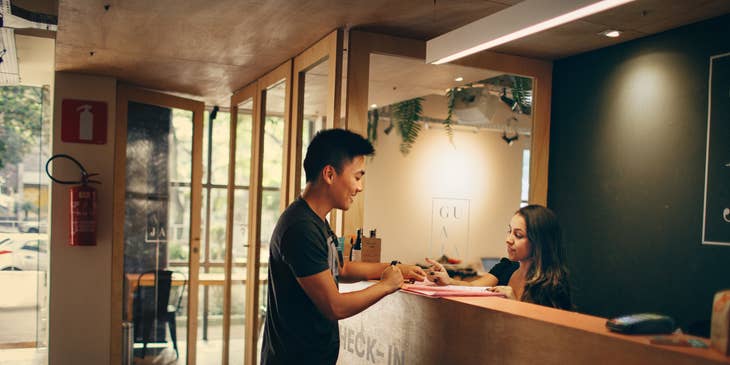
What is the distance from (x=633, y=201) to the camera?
145 inches

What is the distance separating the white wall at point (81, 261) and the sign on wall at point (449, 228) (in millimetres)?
2944

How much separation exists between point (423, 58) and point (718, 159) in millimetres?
1730

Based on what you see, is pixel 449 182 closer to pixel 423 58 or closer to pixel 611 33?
pixel 423 58

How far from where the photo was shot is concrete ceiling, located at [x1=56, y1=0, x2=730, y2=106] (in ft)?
10.2

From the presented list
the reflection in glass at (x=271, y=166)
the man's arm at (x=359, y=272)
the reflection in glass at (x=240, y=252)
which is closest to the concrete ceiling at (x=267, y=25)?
the reflection in glass at (x=271, y=166)

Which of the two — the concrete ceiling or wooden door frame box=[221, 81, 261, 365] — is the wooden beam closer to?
the concrete ceiling

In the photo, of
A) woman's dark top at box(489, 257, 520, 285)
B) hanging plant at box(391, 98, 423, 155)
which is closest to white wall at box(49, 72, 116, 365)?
hanging plant at box(391, 98, 423, 155)

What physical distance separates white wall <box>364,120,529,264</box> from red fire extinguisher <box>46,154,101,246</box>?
2.46m

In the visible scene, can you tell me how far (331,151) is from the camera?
2.20 m

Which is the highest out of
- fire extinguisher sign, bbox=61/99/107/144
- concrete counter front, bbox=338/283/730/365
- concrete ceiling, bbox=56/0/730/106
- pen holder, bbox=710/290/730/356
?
concrete ceiling, bbox=56/0/730/106

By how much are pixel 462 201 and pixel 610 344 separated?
10.3 ft

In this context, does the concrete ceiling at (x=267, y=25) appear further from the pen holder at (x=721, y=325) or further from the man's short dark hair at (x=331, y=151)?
the pen holder at (x=721, y=325)

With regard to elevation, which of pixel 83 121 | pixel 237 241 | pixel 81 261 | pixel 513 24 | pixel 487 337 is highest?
pixel 513 24

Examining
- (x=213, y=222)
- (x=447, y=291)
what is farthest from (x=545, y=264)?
(x=213, y=222)
